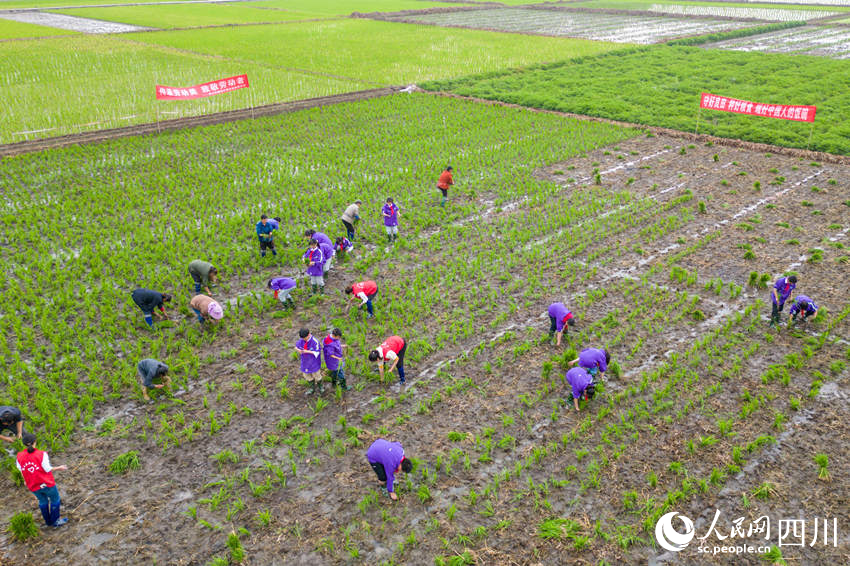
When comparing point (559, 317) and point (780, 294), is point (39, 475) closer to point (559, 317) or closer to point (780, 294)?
point (559, 317)

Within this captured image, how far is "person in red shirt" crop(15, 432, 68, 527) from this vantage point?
688 cm

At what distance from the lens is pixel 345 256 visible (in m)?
13.9

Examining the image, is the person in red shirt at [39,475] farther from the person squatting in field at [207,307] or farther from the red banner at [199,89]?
the red banner at [199,89]

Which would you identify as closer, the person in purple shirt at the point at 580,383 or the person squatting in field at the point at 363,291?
the person in purple shirt at the point at 580,383

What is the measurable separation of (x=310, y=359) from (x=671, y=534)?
218 inches

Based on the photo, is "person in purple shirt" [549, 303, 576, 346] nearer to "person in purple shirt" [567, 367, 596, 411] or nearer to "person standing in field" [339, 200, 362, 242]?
"person in purple shirt" [567, 367, 596, 411]

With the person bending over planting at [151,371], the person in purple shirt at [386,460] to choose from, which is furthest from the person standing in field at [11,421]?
the person in purple shirt at [386,460]

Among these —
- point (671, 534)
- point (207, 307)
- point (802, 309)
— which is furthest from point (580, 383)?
point (207, 307)

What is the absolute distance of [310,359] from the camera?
30.0 feet

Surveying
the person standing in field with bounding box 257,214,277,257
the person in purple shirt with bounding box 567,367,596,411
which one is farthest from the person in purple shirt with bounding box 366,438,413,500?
the person standing in field with bounding box 257,214,277,257

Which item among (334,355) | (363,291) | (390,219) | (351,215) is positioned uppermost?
(351,215)

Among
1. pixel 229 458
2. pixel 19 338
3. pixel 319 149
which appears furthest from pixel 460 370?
pixel 319 149

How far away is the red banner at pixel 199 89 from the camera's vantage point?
76.6 feet

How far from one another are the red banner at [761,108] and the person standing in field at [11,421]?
79.2 ft
